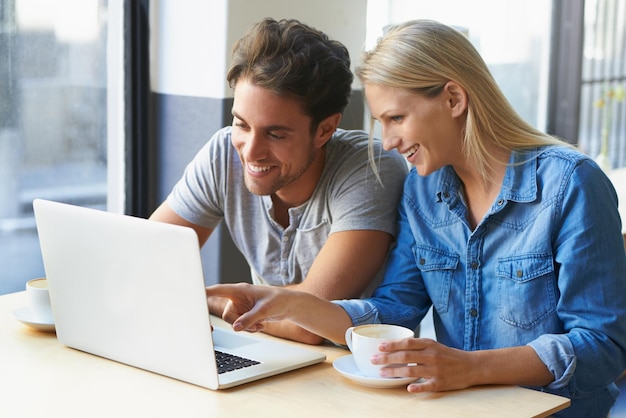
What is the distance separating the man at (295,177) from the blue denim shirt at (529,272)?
8 centimetres

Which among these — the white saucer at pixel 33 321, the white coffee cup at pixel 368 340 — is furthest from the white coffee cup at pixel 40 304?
the white coffee cup at pixel 368 340

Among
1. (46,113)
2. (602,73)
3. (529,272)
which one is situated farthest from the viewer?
(602,73)

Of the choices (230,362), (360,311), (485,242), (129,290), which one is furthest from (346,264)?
(129,290)

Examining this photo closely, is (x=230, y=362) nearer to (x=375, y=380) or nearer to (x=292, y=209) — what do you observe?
(x=375, y=380)

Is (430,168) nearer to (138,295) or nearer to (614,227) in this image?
(614,227)

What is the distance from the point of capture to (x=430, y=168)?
5.28 ft

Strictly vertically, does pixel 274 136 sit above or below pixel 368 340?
above

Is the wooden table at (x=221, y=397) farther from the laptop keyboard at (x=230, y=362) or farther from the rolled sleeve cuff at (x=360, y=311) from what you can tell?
the rolled sleeve cuff at (x=360, y=311)

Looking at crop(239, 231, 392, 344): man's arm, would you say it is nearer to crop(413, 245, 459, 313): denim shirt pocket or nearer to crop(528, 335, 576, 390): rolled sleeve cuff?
crop(413, 245, 459, 313): denim shirt pocket

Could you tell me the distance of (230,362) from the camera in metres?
1.40

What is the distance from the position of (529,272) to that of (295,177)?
1.65ft

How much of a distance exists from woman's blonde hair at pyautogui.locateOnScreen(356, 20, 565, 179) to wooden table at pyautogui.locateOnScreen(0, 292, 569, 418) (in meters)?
0.46

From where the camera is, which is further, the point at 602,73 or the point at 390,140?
the point at 602,73

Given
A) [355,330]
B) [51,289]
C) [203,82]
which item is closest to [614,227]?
[355,330]
